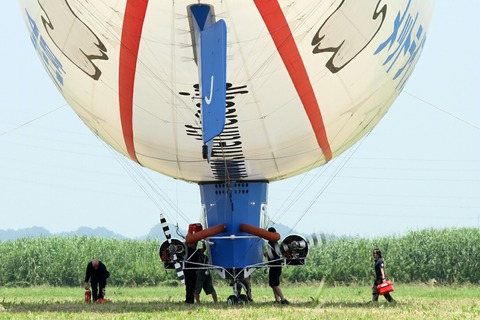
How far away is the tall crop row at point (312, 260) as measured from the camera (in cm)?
3722

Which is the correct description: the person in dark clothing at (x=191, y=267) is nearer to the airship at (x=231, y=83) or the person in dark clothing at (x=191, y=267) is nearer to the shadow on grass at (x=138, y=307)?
the airship at (x=231, y=83)

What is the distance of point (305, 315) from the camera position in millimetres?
17172

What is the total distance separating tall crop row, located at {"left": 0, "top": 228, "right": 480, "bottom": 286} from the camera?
37.2m

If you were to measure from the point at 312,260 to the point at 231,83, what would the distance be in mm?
22794

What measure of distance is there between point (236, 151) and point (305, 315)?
3009 millimetres

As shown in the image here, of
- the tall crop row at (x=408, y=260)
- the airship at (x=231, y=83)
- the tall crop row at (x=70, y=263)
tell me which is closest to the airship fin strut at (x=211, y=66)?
the airship at (x=231, y=83)

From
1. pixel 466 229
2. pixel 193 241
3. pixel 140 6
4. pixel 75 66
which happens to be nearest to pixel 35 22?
pixel 75 66

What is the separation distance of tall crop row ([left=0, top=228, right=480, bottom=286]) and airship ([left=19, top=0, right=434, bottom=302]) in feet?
53.9

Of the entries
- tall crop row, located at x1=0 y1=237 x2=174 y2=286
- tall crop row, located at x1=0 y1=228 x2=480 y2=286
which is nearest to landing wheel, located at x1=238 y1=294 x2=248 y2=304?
tall crop row, located at x1=0 y1=228 x2=480 y2=286

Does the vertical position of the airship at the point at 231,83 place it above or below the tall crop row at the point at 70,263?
above

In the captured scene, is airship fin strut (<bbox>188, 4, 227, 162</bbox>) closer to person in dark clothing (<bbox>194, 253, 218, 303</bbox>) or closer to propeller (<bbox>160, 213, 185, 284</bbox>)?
propeller (<bbox>160, 213, 185, 284</bbox>)

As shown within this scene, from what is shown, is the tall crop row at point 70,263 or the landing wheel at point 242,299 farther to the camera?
the tall crop row at point 70,263

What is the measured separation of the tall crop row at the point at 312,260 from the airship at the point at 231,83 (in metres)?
16.4

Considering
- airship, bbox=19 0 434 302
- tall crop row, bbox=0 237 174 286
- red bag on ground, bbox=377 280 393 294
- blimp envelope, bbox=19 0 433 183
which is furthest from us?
tall crop row, bbox=0 237 174 286
